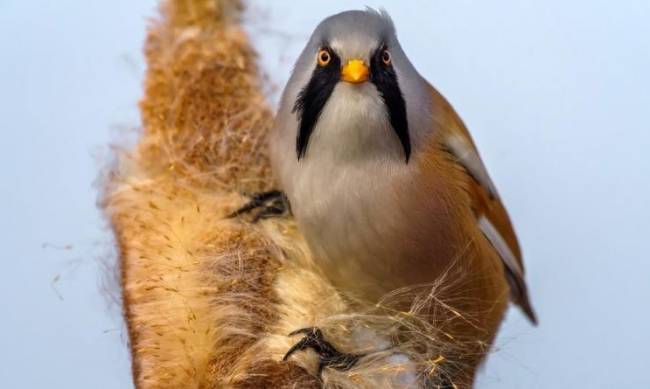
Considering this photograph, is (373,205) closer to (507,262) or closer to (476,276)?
(476,276)

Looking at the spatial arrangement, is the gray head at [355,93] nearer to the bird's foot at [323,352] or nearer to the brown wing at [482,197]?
the brown wing at [482,197]

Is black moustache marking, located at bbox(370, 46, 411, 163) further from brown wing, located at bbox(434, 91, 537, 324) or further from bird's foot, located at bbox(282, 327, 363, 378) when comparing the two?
bird's foot, located at bbox(282, 327, 363, 378)

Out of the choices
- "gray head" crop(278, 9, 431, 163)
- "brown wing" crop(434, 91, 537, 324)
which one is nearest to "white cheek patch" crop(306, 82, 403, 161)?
"gray head" crop(278, 9, 431, 163)

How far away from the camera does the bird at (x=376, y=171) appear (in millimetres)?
1327

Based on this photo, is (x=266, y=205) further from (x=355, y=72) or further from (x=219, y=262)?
(x=355, y=72)

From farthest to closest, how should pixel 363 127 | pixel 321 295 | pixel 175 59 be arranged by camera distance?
pixel 175 59
pixel 321 295
pixel 363 127

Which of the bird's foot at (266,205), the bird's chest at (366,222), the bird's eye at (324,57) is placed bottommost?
the bird's foot at (266,205)

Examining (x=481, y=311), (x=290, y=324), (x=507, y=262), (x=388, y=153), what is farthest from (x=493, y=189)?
(x=290, y=324)

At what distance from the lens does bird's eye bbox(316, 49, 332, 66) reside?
1321 millimetres

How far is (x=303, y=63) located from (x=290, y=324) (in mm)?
356

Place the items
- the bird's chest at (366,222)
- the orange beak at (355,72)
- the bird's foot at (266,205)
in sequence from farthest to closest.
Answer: the bird's foot at (266,205), the bird's chest at (366,222), the orange beak at (355,72)

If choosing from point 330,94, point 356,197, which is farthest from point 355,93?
point 356,197

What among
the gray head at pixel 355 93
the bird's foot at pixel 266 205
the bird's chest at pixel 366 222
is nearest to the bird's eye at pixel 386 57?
the gray head at pixel 355 93

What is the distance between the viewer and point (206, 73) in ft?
5.38
